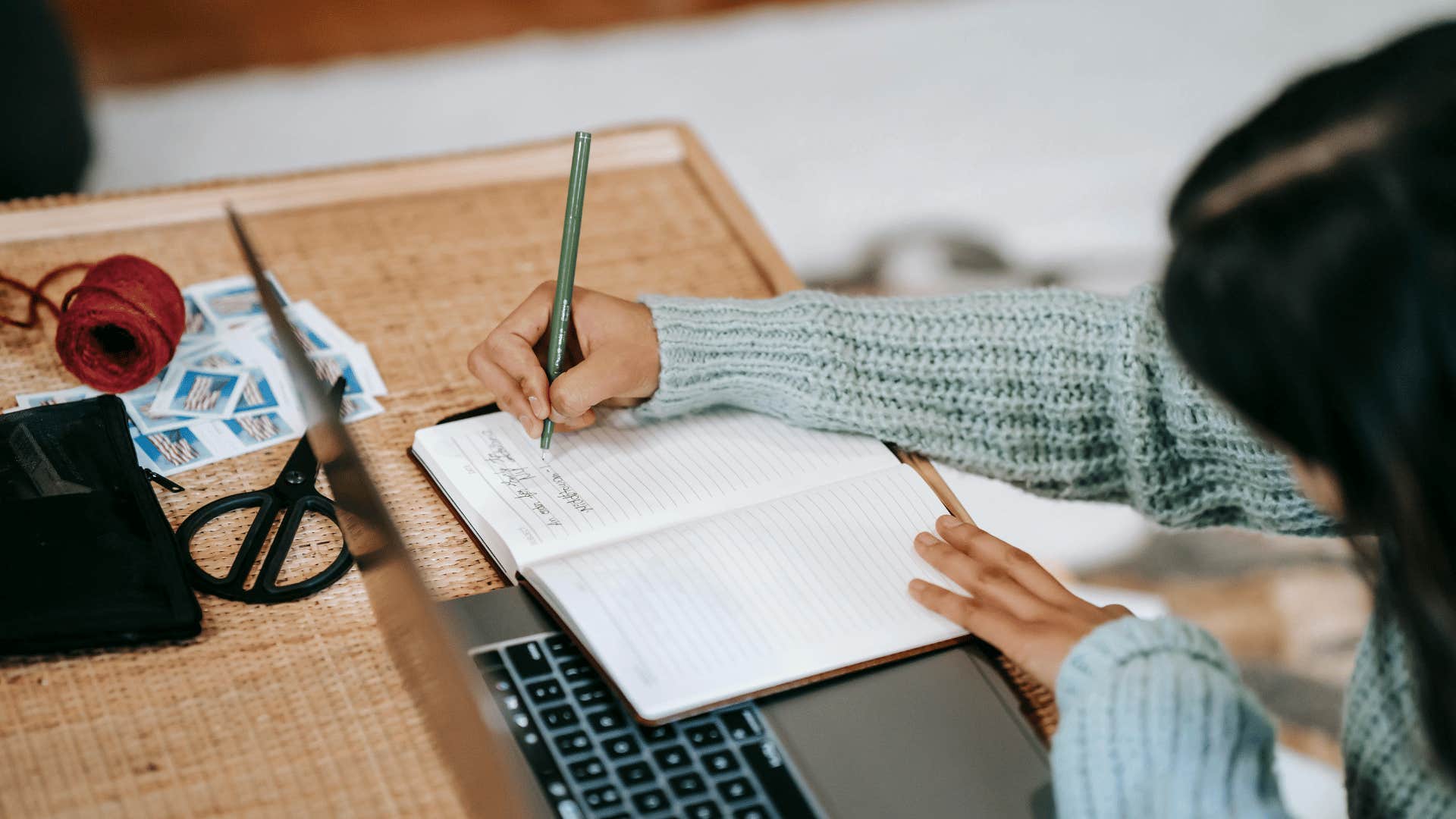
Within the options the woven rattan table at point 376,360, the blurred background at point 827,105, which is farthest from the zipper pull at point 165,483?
the blurred background at point 827,105

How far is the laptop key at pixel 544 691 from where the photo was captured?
0.68 meters

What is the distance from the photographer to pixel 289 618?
0.74 m

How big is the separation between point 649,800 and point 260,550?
1.04 feet

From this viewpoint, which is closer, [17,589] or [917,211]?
[17,589]

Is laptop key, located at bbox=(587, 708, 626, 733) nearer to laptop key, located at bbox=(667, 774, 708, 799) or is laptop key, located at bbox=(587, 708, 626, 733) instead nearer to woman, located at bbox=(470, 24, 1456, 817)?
laptop key, located at bbox=(667, 774, 708, 799)

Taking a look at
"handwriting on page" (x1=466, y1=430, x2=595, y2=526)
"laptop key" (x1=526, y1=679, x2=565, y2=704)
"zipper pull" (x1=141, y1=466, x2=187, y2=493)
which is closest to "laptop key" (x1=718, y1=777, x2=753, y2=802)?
"laptop key" (x1=526, y1=679, x2=565, y2=704)

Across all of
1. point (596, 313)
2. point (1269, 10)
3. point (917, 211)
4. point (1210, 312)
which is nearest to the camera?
point (1210, 312)

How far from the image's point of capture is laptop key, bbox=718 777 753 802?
0.64 meters

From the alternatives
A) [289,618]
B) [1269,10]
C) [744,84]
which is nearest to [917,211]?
[744,84]

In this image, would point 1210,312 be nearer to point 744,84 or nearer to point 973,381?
point 973,381

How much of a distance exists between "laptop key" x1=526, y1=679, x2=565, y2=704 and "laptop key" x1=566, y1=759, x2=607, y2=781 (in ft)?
0.15

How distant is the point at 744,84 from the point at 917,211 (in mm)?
595

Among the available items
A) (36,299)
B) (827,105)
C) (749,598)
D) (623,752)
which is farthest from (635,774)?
(827,105)

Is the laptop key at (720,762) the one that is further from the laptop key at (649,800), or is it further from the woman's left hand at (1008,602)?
the woman's left hand at (1008,602)
